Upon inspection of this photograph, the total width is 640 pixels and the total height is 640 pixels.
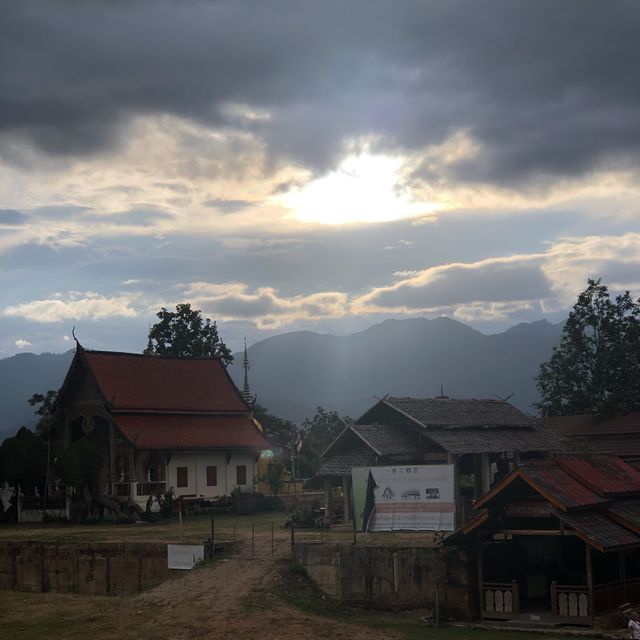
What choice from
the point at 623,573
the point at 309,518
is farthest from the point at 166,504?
the point at 623,573

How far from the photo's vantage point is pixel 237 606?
3419 cm

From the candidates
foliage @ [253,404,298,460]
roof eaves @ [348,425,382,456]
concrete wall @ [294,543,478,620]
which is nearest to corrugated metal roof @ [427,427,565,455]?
roof eaves @ [348,425,382,456]

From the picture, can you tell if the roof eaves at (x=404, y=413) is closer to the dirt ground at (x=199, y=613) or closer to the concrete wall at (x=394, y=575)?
the dirt ground at (x=199, y=613)

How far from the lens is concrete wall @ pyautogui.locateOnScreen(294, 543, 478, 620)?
34.8m

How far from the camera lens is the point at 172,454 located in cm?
5856

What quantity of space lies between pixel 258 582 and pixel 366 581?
3899 millimetres

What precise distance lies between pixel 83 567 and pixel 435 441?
16.3 meters

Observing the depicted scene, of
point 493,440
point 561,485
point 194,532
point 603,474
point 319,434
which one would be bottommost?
point 194,532

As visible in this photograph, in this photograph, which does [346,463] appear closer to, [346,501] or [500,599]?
[346,501]

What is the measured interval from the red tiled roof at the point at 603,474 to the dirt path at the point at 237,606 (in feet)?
29.6

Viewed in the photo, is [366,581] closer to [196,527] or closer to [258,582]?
[258,582]

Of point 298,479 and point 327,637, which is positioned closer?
point 327,637

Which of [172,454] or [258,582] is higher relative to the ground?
[172,454]

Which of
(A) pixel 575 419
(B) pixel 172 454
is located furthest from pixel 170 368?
(A) pixel 575 419
